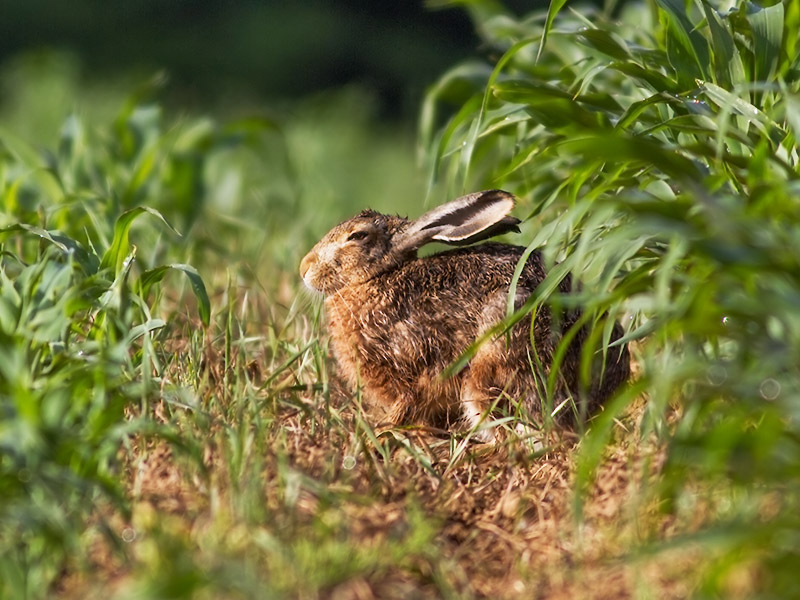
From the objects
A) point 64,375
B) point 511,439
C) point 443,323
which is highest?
point 64,375

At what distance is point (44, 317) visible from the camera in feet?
9.62

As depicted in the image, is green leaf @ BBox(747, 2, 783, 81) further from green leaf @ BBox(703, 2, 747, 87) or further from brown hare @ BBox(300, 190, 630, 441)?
brown hare @ BBox(300, 190, 630, 441)

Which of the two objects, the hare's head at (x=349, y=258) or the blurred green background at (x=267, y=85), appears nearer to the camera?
the hare's head at (x=349, y=258)

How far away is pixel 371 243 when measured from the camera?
13.0ft

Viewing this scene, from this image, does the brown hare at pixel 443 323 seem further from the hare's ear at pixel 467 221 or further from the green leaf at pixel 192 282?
the green leaf at pixel 192 282

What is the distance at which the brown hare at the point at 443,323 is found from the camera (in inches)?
138

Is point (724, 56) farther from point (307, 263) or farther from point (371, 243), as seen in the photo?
point (307, 263)

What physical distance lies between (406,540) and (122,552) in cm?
60

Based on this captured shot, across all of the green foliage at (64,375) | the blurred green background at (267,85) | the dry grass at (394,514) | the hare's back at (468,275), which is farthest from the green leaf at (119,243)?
the blurred green background at (267,85)

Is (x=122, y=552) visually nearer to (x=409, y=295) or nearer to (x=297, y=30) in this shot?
(x=409, y=295)

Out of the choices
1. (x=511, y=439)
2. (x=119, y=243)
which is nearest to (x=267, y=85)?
(x=119, y=243)

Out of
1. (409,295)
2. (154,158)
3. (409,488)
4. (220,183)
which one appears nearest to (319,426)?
(409,488)

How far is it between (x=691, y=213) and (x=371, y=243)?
143cm

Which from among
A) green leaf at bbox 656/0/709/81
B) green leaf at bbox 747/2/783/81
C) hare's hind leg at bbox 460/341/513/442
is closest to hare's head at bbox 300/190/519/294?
hare's hind leg at bbox 460/341/513/442
